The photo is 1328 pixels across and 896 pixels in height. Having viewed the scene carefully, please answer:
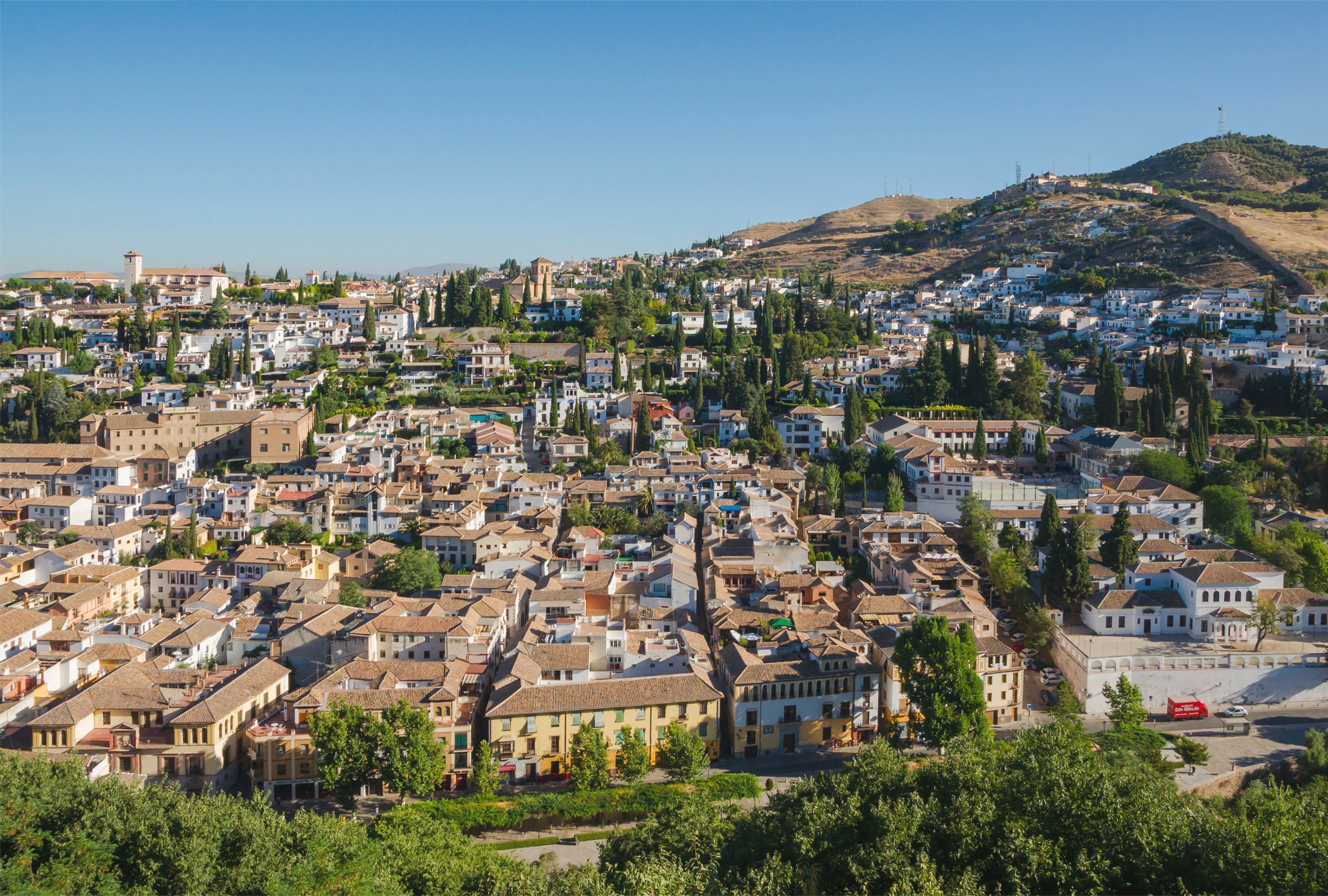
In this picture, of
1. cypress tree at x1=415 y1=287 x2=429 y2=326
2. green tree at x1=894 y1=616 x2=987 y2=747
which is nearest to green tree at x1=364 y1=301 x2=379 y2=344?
cypress tree at x1=415 y1=287 x2=429 y2=326

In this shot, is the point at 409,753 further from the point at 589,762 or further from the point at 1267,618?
the point at 1267,618

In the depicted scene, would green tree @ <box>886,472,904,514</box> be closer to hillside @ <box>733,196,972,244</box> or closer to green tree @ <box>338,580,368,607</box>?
green tree @ <box>338,580,368,607</box>

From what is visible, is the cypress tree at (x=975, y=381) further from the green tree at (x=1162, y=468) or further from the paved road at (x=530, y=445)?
the paved road at (x=530, y=445)

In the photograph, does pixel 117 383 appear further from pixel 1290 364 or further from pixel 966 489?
pixel 1290 364

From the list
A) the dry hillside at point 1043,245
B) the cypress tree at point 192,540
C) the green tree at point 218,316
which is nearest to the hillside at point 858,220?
the dry hillside at point 1043,245

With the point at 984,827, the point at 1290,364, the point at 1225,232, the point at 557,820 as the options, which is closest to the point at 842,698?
the point at 557,820

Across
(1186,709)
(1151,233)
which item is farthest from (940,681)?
(1151,233)
